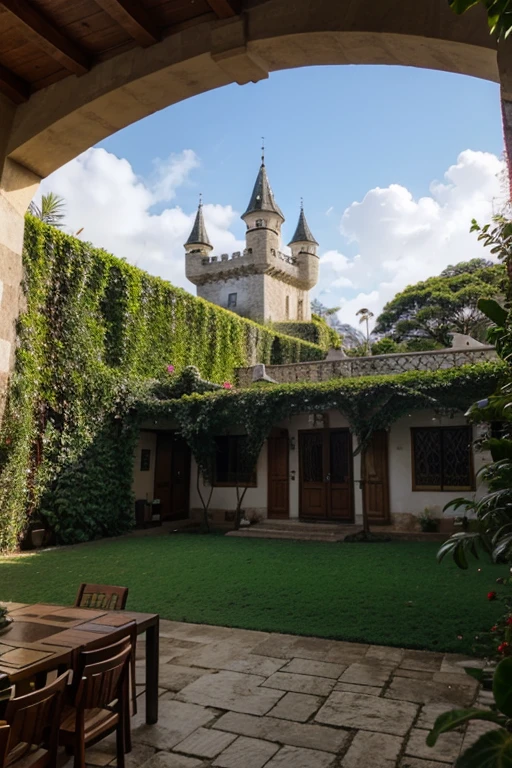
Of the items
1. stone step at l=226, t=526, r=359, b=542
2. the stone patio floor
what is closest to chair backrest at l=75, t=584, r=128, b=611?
the stone patio floor

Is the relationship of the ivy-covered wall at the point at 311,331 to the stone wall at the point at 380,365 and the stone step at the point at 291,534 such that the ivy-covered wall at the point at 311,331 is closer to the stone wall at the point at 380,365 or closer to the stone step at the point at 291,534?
the stone wall at the point at 380,365

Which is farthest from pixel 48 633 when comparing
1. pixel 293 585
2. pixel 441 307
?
Answer: pixel 441 307

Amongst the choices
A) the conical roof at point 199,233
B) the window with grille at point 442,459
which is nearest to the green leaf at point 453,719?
the window with grille at point 442,459

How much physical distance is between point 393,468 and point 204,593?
5919 millimetres

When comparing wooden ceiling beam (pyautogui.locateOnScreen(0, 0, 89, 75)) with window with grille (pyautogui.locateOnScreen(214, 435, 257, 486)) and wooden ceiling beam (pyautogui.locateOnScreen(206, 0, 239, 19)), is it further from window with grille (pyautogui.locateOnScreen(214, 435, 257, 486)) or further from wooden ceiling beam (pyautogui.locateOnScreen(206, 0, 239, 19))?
window with grille (pyautogui.locateOnScreen(214, 435, 257, 486))

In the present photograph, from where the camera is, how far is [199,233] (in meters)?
35.0

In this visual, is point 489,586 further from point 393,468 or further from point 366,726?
point 393,468

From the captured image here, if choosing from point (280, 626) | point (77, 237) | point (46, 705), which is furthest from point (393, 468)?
point (46, 705)

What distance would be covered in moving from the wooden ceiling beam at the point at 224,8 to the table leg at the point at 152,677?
120 inches

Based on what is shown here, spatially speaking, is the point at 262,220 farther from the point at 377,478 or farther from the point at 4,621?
the point at 4,621

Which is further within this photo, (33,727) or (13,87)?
(13,87)

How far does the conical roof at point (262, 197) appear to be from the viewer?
3300cm

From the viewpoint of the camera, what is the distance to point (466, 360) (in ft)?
35.7

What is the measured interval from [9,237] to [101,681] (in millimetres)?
2549
